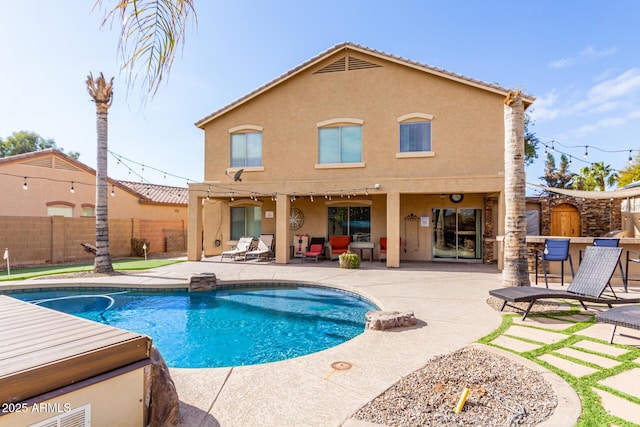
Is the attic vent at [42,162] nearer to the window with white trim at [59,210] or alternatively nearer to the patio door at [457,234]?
the window with white trim at [59,210]

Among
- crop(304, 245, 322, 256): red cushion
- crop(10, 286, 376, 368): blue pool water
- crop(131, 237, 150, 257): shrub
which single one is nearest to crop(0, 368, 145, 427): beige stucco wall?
crop(10, 286, 376, 368): blue pool water

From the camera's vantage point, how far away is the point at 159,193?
27.8 m

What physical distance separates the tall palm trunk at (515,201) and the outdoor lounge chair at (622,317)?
2.91 meters

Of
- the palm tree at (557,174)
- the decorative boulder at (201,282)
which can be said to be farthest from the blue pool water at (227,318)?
the palm tree at (557,174)

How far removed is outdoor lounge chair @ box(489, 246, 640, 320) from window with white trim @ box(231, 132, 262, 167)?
12.9 meters

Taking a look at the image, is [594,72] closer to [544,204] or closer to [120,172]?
[544,204]

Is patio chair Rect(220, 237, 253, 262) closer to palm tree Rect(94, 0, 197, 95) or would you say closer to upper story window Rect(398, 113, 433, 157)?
upper story window Rect(398, 113, 433, 157)

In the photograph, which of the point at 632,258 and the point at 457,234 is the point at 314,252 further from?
the point at 632,258

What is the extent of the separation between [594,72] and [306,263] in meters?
16.4

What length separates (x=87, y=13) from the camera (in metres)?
1.93

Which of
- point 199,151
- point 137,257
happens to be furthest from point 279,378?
point 137,257

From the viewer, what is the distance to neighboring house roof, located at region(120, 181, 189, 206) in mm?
25844

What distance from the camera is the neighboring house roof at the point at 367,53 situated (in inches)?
538

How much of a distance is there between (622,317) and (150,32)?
638cm
